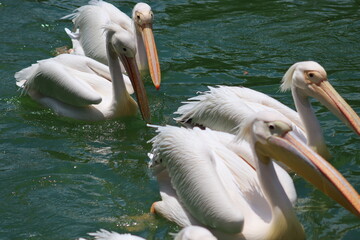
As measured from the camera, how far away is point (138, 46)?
7.81 metres

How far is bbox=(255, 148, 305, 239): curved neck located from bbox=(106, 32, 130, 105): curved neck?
7.55 ft

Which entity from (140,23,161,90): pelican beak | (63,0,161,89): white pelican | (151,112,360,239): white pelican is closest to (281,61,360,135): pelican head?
(151,112,360,239): white pelican

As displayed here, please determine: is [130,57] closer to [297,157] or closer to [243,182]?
[243,182]

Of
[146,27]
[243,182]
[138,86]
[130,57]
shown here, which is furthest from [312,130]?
[146,27]

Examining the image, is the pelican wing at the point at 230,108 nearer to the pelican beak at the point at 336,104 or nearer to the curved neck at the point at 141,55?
the pelican beak at the point at 336,104

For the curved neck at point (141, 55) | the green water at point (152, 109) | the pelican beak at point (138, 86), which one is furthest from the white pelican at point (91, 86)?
the curved neck at point (141, 55)

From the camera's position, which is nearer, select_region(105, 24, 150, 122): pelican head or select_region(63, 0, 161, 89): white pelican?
select_region(105, 24, 150, 122): pelican head

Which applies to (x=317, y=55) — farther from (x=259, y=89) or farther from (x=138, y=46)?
(x=138, y=46)

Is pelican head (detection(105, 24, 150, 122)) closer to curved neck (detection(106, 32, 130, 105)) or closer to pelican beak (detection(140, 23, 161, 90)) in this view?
curved neck (detection(106, 32, 130, 105))

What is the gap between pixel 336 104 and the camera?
553 centimetres

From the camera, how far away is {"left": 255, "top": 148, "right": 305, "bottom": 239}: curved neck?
4391 mm

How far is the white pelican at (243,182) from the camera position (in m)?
4.36

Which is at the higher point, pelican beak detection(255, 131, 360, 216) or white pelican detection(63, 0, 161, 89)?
pelican beak detection(255, 131, 360, 216)

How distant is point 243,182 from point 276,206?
0.46 meters
